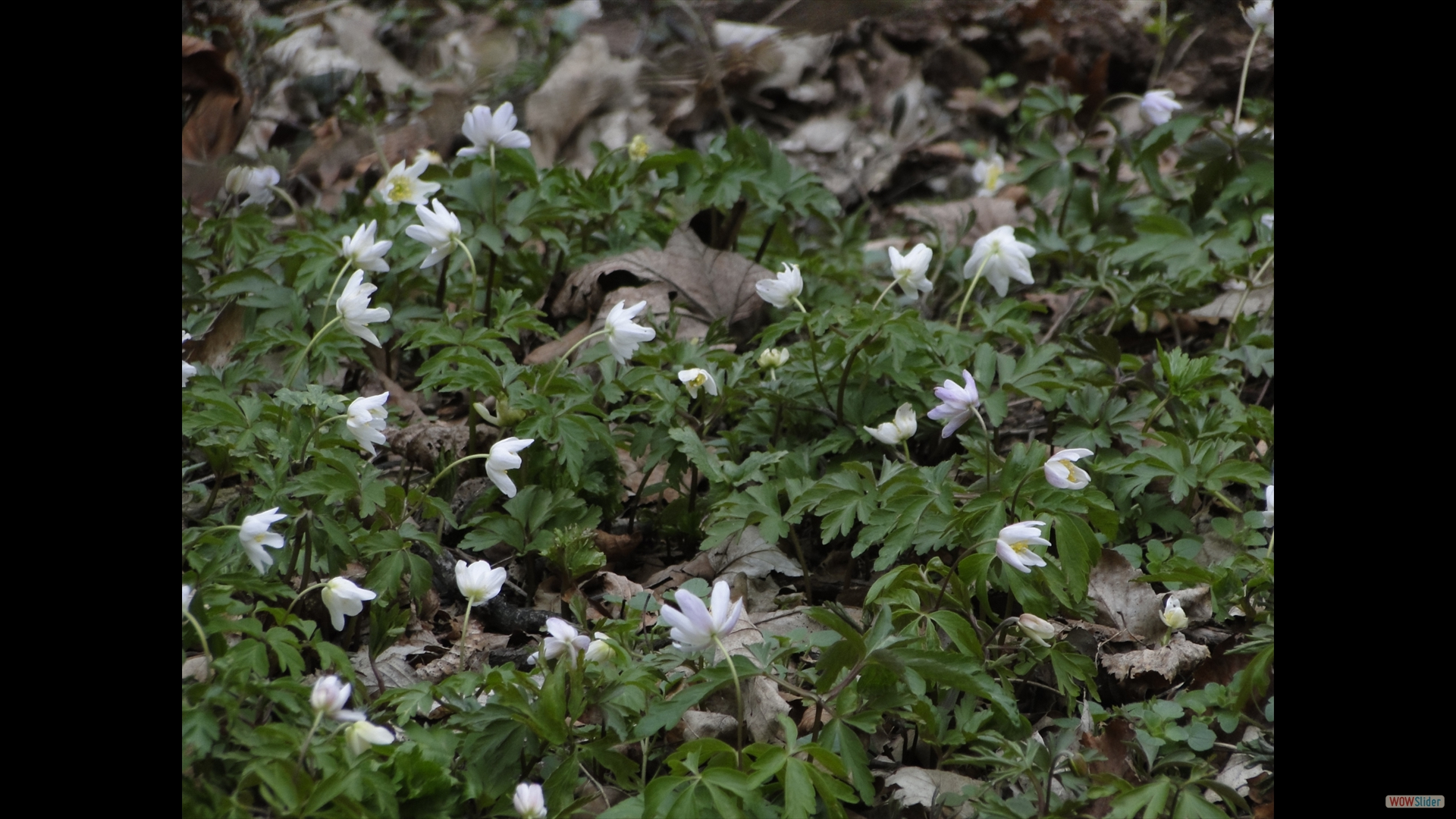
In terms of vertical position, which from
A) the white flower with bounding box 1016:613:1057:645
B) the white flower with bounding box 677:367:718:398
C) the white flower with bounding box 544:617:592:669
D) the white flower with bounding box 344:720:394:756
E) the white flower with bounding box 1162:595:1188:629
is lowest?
the white flower with bounding box 1162:595:1188:629

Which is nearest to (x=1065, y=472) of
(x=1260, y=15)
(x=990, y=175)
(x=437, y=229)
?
(x=437, y=229)

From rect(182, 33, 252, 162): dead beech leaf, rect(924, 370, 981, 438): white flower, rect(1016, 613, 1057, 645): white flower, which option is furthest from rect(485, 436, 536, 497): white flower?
rect(182, 33, 252, 162): dead beech leaf

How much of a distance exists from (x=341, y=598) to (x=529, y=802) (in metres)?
0.52

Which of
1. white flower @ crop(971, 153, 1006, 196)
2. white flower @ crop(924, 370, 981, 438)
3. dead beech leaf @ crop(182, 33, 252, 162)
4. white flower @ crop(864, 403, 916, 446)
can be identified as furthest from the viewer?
white flower @ crop(971, 153, 1006, 196)

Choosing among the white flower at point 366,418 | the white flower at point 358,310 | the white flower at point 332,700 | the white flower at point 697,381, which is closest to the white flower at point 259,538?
the white flower at point 332,700

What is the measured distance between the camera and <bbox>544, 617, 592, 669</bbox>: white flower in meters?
1.86

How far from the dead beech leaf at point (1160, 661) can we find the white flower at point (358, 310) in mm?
1726

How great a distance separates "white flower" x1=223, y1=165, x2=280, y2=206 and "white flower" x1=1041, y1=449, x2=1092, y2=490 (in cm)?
261

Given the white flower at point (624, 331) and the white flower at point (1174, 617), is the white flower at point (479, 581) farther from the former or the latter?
the white flower at point (1174, 617)

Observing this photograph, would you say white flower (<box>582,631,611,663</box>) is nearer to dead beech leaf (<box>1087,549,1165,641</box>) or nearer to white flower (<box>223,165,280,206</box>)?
dead beech leaf (<box>1087,549,1165,641</box>)

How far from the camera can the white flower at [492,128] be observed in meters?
3.05
